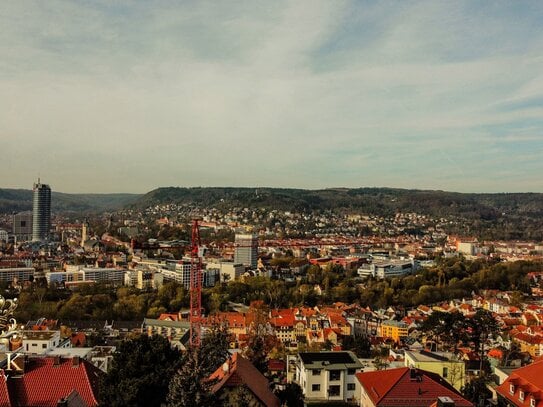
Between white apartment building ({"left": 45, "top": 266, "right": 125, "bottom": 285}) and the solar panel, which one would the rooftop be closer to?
the solar panel

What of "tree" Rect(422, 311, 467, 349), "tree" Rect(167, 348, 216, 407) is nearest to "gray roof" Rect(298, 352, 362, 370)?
"tree" Rect(422, 311, 467, 349)

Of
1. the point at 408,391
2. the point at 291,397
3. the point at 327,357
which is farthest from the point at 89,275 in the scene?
the point at 408,391

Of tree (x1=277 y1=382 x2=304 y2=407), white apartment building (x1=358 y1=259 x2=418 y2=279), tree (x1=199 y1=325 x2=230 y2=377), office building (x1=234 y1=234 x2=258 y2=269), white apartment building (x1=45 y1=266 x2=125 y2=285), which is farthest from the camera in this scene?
office building (x1=234 y1=234 x2=258 y2=269)

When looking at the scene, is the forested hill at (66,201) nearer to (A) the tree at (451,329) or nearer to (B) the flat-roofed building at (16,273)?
(B) the flat-roofed building at (16,273)

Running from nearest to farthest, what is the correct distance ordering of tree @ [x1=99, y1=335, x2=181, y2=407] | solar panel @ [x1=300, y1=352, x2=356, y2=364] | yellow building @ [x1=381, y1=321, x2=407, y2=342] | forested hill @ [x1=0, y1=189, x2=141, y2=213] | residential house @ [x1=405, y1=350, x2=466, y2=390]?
tree @ [x1=99, y1=335, x2=181, y2=407] < residential house @ [x1=405, y1=350, x2=466, y2=390] < solar panel @ [x1=300, y1=352, x2=356, y2=364] < yellow building @ [x1=381, y1=321, x2=407, y2=342] < forested hill @ [x1=0, y1=189, x2=141, y2=213]

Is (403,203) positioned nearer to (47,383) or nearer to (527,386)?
(527,386)

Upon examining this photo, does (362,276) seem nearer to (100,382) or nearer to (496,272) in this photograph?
(496,272)
